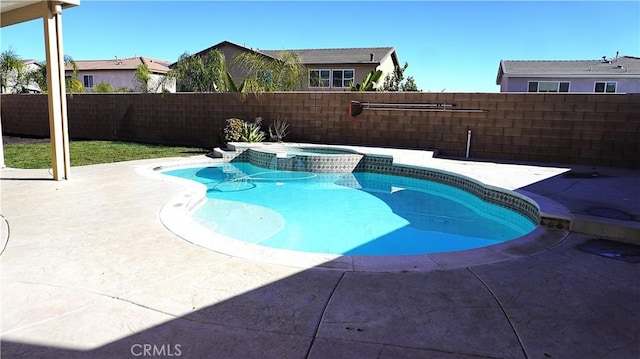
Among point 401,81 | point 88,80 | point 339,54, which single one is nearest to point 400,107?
point 401,81

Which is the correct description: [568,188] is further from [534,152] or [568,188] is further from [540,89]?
[540,89]

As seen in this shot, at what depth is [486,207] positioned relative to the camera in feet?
23.6

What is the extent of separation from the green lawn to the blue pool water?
2.22 m

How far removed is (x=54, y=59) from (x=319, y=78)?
20.1m

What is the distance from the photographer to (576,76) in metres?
22.0

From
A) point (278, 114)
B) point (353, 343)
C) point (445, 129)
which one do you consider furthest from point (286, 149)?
point (353, 343)

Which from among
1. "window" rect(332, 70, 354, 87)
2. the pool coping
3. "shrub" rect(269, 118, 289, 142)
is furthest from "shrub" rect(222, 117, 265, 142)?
"window" rect(332, 70, 354, 87)

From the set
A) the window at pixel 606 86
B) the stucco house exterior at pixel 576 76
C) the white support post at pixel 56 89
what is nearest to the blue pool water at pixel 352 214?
the white support post at pixel 56 89

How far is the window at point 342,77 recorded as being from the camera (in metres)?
26.0

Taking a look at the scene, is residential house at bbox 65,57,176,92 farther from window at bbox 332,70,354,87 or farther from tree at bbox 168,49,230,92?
window at bbox 332,70,354,87

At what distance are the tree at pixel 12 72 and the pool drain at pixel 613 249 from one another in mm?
31005

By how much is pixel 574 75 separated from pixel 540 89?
5.82ft

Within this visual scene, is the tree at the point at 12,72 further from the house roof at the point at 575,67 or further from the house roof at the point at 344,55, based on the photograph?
the house roof at the point at 575,67

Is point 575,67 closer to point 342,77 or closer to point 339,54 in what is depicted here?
point 342,77
